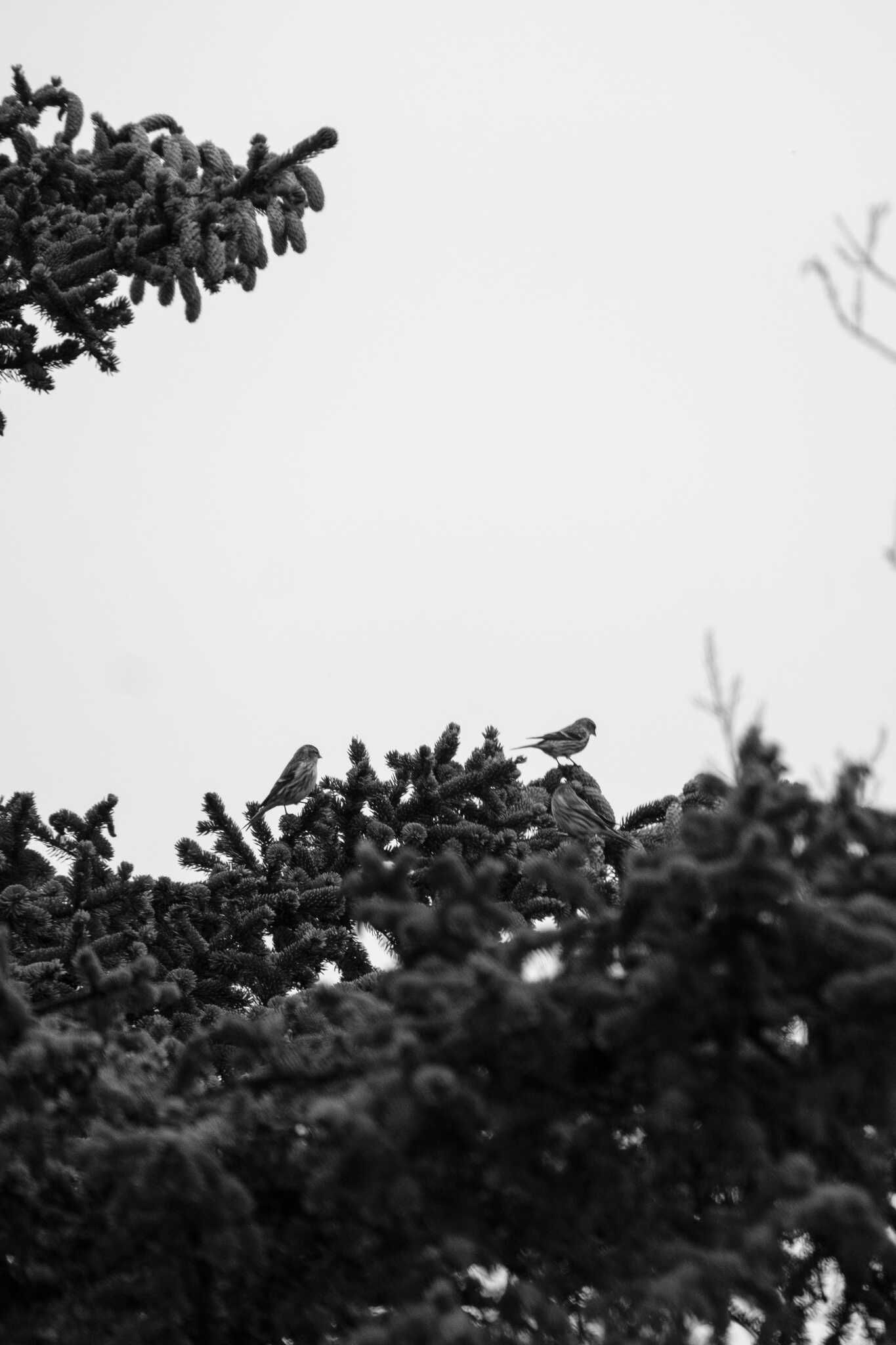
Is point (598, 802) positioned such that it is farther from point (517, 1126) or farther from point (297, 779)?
point (517, 1126)

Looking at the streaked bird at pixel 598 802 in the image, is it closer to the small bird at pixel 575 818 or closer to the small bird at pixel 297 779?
the small bird at pixel 575 818

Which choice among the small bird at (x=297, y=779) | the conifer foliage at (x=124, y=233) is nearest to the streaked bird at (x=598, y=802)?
the small bird at (x=297, y=779)

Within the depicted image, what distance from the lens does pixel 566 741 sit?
12281 mm

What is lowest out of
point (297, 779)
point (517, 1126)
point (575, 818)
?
point (517, 1126)

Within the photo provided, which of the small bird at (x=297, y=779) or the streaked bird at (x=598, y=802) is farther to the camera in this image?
the small bird at (x=297, y=779)

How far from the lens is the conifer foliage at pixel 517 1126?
282 cm

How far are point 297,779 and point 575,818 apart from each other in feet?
9.01

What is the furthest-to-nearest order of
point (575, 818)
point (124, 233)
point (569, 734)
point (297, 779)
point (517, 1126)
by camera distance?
point (569, 734)
point (297, 779)
point (575, 818)
point (124, 233)
point (517, 1126)

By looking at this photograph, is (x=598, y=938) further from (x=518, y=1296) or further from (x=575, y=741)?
(x=575, y=741)

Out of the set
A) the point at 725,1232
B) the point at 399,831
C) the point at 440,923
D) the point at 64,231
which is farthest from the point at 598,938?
the point at 64,231

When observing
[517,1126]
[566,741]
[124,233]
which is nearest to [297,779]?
[566,741]

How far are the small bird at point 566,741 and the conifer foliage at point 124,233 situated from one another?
20.0ft

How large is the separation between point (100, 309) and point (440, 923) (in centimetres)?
455

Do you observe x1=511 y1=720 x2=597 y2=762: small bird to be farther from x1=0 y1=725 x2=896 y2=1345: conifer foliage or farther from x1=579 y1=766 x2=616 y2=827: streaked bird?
x1=0 y1=725 x2=896 y2=1345: conifer foliage
